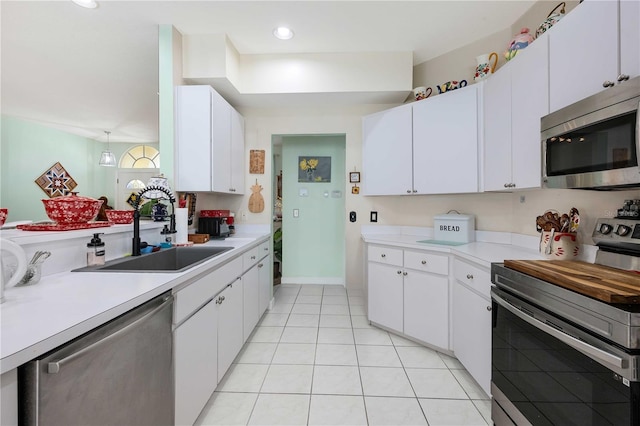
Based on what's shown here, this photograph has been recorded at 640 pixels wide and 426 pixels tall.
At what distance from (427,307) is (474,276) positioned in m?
0.59

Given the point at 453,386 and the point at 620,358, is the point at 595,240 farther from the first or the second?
the point at 453,386

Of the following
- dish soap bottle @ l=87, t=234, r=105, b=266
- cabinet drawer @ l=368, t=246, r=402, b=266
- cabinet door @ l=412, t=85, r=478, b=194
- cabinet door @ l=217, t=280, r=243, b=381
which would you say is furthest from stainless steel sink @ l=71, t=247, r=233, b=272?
cabinet door @ l=412, t=85, r=478, b=194

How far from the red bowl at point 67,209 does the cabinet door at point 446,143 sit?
2521 millimetres

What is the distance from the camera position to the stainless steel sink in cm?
147

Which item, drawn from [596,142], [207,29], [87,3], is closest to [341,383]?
[596,142]

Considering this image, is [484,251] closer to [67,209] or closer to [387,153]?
[387,153]

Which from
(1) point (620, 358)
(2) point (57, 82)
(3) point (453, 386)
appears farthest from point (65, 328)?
(2) point (57, 82)

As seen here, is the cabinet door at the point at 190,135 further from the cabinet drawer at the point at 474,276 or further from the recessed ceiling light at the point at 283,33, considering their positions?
the cabinet drawer at the point at 474,276

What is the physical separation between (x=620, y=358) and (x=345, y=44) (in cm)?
281

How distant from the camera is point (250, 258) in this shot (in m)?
2.37

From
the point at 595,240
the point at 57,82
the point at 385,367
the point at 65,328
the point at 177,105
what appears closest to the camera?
the point at 65,328

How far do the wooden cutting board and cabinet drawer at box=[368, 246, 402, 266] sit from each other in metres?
1.13

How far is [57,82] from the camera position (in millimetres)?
3406

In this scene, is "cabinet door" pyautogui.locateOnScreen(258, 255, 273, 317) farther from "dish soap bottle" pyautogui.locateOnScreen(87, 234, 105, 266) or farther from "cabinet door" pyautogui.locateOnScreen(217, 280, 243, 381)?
"dish soap bottle" pyautogui.locateOnScreen(87, 234, 105, 266)
